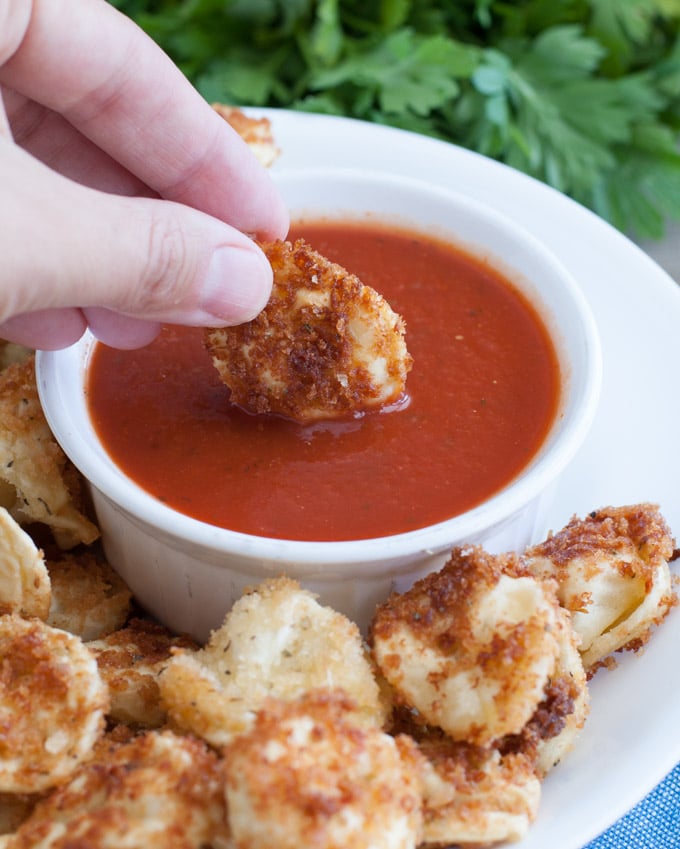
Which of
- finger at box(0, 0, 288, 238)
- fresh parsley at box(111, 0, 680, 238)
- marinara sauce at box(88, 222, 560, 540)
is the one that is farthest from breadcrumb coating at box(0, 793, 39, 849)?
fresh parsley at box(111, 0, 680, 238)

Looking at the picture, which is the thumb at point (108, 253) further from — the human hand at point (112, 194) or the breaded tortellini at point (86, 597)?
the breaded tortellini at point (86, 597)

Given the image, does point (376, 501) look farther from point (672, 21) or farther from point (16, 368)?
point (672, 21)

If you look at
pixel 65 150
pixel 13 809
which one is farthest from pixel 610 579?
pixel 65 150

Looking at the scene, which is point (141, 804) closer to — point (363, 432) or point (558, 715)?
point (558, 715)

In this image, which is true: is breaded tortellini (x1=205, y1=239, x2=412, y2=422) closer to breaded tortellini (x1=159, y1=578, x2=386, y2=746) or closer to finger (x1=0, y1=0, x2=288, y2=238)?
finger (x1=0, y1=0, x2=288, y2=238)

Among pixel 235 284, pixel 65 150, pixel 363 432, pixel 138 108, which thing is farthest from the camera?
pixel 65 150

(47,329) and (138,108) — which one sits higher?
(138,108)

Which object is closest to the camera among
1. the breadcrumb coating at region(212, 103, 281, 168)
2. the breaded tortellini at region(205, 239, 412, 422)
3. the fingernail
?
the fingernail
